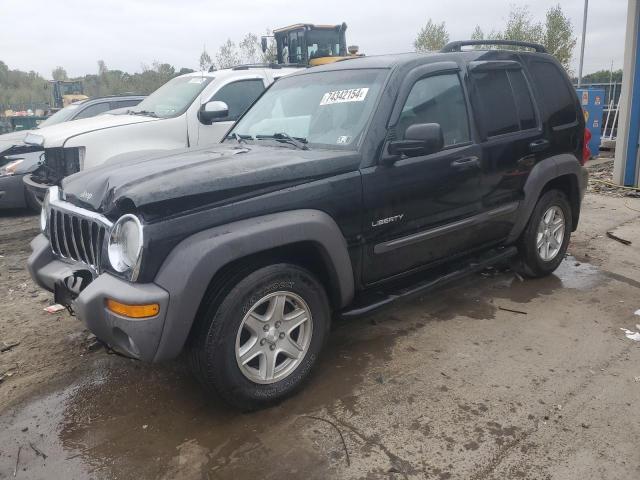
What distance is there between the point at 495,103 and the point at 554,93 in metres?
0.89

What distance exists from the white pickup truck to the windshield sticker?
2614 mm

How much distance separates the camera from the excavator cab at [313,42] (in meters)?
12.3

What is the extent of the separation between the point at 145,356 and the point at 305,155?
57.9 inches

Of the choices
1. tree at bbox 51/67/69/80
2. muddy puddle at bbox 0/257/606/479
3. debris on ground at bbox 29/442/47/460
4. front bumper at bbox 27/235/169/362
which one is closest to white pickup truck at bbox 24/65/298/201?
muddy puddle at bbox 0/257/606/479

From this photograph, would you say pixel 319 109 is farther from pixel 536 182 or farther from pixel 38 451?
pixel 38 451

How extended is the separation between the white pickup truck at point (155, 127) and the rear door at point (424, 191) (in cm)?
301

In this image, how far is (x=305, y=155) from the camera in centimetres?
325

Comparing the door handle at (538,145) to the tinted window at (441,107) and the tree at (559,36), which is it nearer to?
the tinted window at (441,107)

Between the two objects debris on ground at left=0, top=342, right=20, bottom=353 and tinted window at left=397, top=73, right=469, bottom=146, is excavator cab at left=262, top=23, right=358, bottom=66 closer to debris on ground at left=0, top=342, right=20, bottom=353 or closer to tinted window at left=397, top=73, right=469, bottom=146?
tinted window at left=397, top=73, right=469, bottom=146

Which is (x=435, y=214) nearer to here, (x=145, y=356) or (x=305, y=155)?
(x=305, y=155)

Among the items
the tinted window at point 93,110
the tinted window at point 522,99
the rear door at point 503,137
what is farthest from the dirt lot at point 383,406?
the tinted window at point 93,110

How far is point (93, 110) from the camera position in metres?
9.98

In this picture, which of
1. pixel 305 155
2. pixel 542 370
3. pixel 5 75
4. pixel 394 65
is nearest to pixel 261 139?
pixel 305 155

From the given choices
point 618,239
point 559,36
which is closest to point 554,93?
point 618,239
